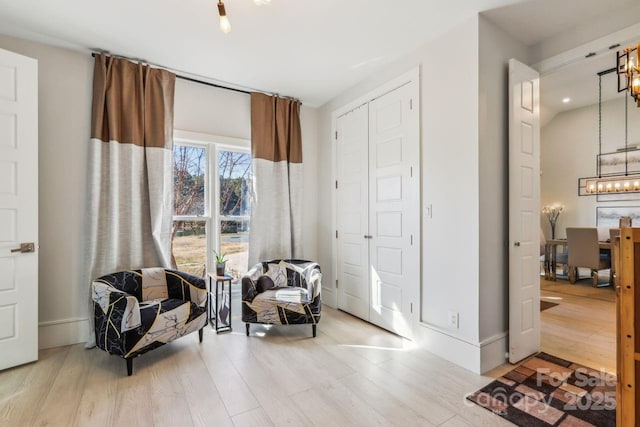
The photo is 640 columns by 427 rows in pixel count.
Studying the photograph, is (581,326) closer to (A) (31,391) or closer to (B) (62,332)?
(A) (31,391)

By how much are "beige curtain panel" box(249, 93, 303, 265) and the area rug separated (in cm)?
251

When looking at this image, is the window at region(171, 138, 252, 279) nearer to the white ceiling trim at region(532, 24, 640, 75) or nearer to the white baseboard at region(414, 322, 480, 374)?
the white baseboard at region(414, 322, 480, 374)

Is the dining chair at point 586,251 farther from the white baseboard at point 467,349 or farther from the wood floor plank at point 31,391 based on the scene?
the wood floor plank at point 31,391

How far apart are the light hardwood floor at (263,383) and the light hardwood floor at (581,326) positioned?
0.02 meters

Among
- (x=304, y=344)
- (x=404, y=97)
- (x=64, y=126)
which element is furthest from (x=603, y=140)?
(x=64, y=126)

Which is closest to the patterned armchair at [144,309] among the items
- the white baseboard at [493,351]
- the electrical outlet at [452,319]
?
the electrical outlet at [452,319]

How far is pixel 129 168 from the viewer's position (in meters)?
2.88

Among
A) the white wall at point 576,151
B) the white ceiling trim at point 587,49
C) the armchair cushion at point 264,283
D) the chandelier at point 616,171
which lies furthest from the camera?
the white wall at point 576,151

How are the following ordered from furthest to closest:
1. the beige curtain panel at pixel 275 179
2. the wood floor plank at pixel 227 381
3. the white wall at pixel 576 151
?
the white wall at pixel 576 151 → the beige curtain panel at pixel 275 179 → the wood floor plank at pixel 227 381

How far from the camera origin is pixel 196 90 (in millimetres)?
3395

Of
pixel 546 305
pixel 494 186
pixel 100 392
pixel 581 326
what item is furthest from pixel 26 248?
pixel 546 305

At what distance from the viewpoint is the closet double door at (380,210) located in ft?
9.27

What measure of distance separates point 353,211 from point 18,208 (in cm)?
307

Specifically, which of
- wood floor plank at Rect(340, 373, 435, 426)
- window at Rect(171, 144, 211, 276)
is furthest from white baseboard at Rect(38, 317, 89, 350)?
A: wood floor plank at Rect(340, 373, 435, 426)
